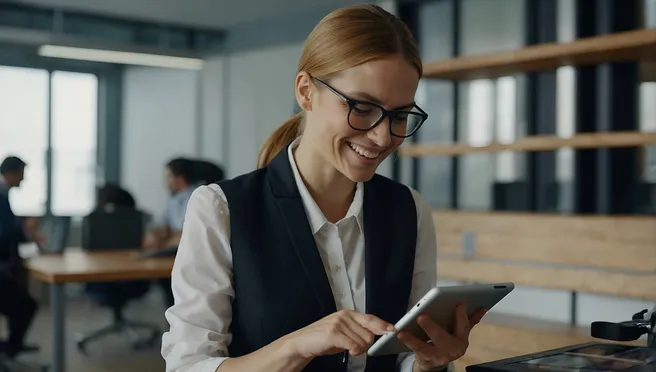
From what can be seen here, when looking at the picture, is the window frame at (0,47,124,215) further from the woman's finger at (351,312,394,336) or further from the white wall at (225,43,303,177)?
the woman's finger at (351,312,394,336)

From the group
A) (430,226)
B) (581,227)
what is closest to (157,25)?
(581,227)

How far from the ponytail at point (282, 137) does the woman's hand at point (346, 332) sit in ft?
1.88

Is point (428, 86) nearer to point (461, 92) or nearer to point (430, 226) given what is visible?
point (461, 92)

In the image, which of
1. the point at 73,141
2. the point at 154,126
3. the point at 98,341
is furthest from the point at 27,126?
the point at 98,341

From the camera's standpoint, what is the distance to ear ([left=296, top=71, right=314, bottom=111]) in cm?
154

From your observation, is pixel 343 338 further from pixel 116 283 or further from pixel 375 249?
pixel 116 283

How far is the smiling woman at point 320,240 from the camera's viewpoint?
1436mm

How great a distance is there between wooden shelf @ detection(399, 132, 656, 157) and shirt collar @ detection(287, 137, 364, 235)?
2.13 m

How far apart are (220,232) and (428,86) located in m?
4.30

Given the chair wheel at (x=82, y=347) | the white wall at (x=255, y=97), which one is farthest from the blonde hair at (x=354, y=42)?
the white wall at (x=255, y=97)

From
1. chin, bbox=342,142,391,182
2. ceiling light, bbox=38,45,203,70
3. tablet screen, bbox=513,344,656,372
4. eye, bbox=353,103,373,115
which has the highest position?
ceiling light, bbox=38,45,203,70

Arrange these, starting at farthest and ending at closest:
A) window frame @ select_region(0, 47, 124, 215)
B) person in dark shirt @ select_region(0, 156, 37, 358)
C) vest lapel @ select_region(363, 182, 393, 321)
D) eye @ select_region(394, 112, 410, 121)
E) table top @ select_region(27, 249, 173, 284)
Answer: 1. window frame @ select_region(0, 47, 124, 215)
2. person in dark shirt @ select_region(0, 156, 37, 358)
3. table top @ select_region(27, 249, 173, 284)
4. vest lapel @ select_region(363, 182, 393, 321)
5. eye @ select_region(394, 112, 410, 121)

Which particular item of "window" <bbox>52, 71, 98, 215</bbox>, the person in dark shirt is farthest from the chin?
"window" <bbox>52, 71, 98, 215</bbox>

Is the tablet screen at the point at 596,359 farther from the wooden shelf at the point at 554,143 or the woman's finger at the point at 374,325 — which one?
the wooden shelf at the point at 554,143
